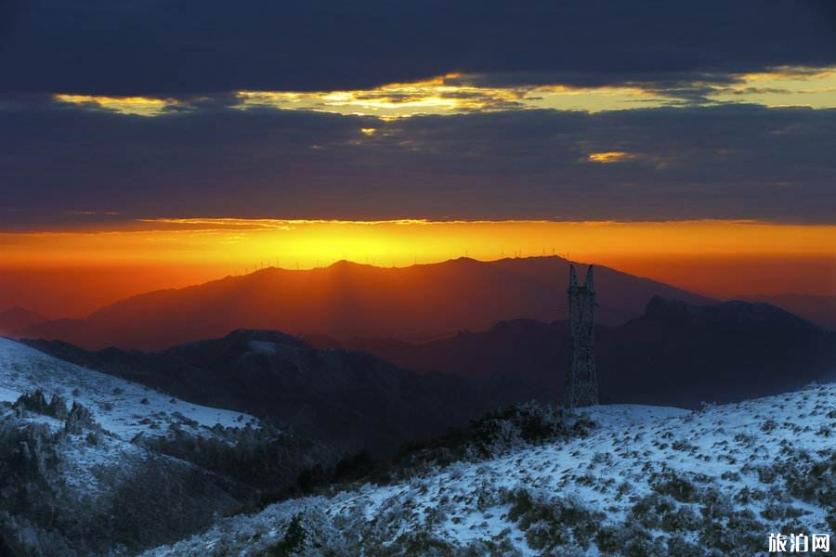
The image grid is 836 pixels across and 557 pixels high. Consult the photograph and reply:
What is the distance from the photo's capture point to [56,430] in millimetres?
93688

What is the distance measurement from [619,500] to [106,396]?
3805 inches

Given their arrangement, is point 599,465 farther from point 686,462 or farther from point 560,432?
point 560,432

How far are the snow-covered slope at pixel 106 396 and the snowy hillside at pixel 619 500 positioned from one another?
228 feet

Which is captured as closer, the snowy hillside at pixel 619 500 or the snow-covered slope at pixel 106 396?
the snowy hillside at pixel 619 500

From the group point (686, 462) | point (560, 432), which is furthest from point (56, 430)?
point (686, 462)

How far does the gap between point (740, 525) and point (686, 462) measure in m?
5.23

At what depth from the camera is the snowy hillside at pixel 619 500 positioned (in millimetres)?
34500

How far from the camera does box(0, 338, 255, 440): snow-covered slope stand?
114125 millimetres

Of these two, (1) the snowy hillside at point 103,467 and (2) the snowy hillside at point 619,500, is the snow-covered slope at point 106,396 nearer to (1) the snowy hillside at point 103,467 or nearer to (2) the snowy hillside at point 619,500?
(1) the snowy hillside at point 103,467

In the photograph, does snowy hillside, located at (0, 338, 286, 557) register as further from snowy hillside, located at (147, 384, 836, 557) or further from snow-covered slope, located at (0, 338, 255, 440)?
snowy hillside, located at (147, 384, 836, 557)

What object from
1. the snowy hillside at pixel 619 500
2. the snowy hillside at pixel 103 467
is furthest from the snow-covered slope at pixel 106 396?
the snowy hillside at pixel 619 500

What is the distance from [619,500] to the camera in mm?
37062

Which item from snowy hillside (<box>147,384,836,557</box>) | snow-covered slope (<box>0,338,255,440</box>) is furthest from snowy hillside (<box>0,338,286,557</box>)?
snowy hillside (<box>147,384,836,557</box>)

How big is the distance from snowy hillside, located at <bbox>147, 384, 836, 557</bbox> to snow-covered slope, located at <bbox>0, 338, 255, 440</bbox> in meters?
69.3
